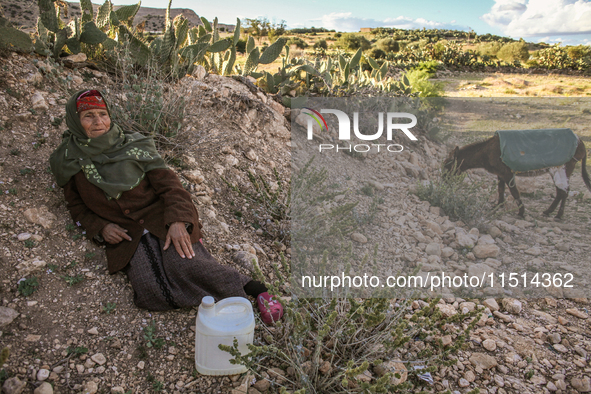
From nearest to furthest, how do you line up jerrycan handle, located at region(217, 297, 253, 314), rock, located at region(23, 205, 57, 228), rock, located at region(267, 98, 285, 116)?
jerrycan handle, located at region(217, 297, 253, 314)
rock, located at region(23, 205, 57, 228)
rock, located at region(267, 98, 285, 116)

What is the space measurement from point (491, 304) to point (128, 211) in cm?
212

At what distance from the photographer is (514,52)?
16.6m

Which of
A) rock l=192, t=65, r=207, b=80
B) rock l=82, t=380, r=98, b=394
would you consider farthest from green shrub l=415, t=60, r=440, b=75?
rock l=82, t=380, r=98, b=394

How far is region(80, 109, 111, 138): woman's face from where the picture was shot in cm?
189

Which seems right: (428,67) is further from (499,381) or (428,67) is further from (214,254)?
(499,381)

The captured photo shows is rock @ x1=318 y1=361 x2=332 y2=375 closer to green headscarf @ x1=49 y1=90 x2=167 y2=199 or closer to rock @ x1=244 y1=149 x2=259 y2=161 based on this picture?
green headscarf @ x1=49 y1=90 x2=167 y2=199

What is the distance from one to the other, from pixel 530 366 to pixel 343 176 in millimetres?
2148

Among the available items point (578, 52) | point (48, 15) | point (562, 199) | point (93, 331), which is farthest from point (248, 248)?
point (578, 52)

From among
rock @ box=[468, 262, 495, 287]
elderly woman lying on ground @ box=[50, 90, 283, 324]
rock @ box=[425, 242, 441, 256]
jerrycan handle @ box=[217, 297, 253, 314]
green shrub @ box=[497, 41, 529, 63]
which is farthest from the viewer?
green shrub @ box=[497, 41, 529, 63]

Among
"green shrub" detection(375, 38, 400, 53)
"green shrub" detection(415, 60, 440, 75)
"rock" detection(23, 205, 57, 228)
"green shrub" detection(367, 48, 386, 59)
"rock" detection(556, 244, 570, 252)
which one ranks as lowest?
"rock" detection(556, 244, 570, 252)

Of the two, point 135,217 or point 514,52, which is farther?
point 514,52

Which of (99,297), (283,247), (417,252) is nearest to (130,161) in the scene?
(99,297)

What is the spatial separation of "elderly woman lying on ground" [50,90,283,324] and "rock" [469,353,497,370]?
0.95 m

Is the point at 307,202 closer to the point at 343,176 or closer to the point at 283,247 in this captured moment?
the point at 283,247
